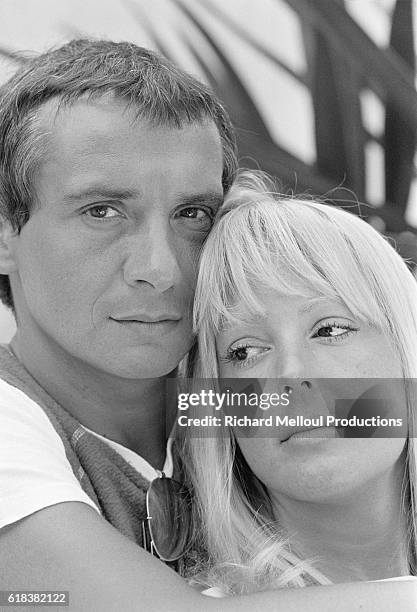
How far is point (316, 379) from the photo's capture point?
92cm

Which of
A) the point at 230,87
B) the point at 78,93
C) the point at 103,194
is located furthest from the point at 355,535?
the point at 230,87

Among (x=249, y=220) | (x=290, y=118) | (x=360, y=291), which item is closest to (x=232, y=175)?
(x=249, y=220)

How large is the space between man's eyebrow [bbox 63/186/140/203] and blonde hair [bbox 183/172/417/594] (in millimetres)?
110

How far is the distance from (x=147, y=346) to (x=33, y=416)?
16 centimetres

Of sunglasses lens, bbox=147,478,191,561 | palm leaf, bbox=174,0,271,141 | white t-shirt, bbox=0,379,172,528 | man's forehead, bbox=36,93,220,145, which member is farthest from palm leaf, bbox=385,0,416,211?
white t-shirt, bbox=0,379,172,528

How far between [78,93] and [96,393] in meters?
0.38

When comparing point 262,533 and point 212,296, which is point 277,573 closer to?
point 262,533

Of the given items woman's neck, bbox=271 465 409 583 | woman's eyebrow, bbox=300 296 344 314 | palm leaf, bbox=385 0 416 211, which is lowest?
woman's neck, bbox=271 465 409 583

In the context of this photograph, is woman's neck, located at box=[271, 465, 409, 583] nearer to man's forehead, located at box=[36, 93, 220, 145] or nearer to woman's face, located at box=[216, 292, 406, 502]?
woman's face, located at box=[216, 292, 406, 502]

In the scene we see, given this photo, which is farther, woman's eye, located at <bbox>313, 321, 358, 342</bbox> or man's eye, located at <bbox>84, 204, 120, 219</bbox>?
man's eye, located at <bbox>84, 204, 120, 219</bbox>

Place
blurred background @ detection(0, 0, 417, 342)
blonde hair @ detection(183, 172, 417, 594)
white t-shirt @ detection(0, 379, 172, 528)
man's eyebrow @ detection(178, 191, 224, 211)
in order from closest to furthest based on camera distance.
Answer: white t-shirt @ detection(0, 379, 172, 528)
blonde hair @ detection(183, 172, 417, 594)
man's eyebrow @ detection(178, 191, 224, 211)
blurred background @ detection(0, 0, 417, 342)

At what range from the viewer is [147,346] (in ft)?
3.41

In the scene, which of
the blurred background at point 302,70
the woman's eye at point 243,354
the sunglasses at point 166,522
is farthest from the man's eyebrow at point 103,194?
the blurred background at point 302,70

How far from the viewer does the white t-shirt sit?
0.84 meters
